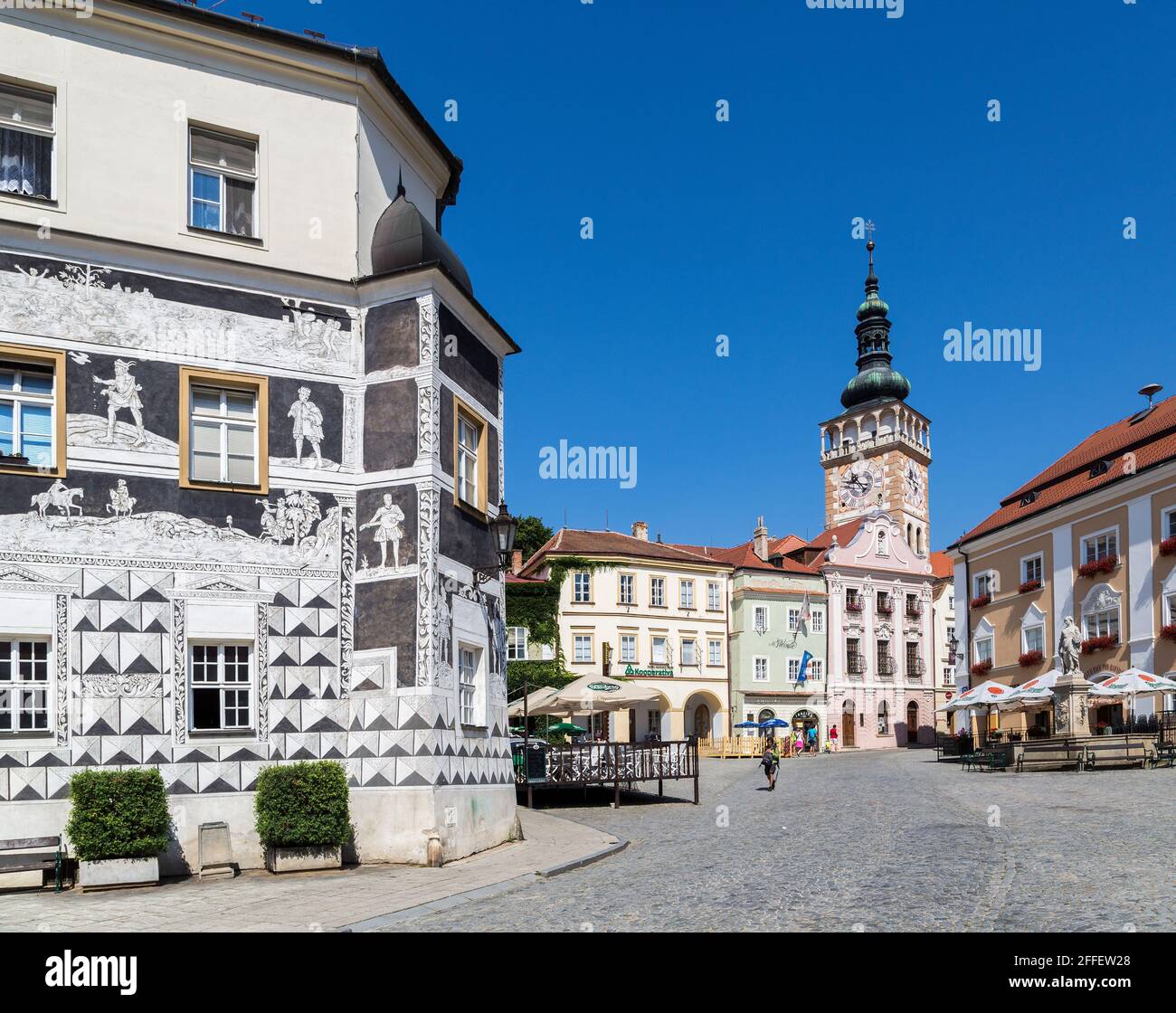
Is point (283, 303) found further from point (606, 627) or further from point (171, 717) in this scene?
point (606, 627)

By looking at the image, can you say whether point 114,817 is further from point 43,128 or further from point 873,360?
point 873,360

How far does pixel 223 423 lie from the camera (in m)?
15.5

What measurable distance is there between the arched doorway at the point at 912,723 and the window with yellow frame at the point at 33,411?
62924 millimetres

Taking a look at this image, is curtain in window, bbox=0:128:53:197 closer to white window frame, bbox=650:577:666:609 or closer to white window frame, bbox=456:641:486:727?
white window frame, bbox=456:641:486:727

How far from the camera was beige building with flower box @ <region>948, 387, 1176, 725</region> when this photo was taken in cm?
3891

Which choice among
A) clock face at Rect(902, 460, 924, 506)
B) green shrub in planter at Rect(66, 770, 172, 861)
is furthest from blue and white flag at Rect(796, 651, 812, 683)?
green shrub in planter at Rect(66, 770, 172, 861)

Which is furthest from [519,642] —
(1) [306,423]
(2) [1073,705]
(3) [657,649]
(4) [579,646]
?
(1) [306,423]

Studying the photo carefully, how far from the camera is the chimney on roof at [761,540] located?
68125 millimetres

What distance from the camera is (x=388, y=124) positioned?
17594 mm

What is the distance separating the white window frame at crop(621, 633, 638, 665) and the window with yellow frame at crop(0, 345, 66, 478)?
151 ft

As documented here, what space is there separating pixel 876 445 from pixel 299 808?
256 feet

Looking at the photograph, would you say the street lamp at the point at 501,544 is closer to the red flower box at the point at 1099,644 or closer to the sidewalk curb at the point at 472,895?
the sidewalk curb at the point at 472,895

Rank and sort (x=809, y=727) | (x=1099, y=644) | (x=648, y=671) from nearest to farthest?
(x=1099, y=644) < (x=648, y=671) < (x=809, y=727)
